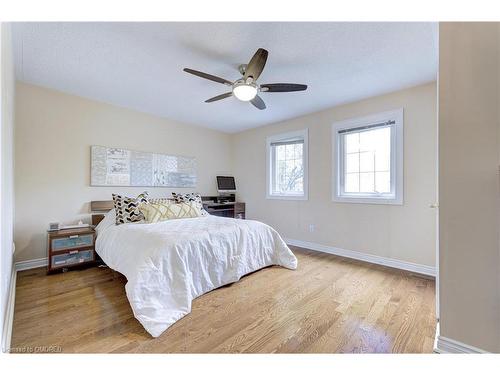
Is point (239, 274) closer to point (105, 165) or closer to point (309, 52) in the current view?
point (309, 52)

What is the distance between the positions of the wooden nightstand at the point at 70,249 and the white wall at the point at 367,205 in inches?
112

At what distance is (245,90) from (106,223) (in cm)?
242

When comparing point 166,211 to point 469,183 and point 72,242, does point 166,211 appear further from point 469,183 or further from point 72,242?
point 469,183

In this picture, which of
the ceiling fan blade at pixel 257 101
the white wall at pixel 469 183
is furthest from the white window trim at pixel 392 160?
the white wall at pixel 469 183

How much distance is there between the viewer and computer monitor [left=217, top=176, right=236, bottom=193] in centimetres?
463

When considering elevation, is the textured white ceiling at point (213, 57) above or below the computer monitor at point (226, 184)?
above

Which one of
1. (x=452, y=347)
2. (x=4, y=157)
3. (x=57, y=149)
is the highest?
(x=57, y=149)

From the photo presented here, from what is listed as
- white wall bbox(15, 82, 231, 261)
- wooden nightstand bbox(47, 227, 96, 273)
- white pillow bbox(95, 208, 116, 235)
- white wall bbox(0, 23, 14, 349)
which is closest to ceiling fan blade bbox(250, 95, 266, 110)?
white wall bbox(0, 23, 14, 349)

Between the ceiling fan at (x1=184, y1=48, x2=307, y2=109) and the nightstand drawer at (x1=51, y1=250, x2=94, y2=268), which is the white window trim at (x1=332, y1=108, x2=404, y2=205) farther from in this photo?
the nightstand drawer at (x1=51, y1=250, x2=94, y2=268)

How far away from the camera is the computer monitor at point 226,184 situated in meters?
4.63

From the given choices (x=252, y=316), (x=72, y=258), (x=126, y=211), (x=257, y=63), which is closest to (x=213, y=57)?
(x=257, y=63)

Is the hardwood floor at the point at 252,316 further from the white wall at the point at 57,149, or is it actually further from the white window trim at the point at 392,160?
the white window trim at the point at 392,160

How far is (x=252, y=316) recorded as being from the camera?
1742 mm

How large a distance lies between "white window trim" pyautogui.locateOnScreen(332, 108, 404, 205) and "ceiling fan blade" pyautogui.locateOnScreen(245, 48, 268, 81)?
1.96 meters
